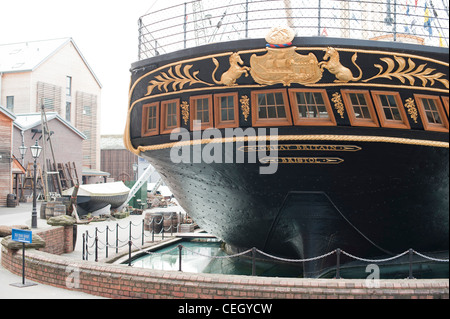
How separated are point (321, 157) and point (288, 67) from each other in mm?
1553

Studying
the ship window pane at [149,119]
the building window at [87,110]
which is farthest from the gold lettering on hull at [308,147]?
the building window at [87,110]

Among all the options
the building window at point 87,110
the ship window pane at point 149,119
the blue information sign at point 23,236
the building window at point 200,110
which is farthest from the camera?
the building window at point 87,110

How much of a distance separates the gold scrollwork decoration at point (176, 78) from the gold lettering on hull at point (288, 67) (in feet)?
3.40

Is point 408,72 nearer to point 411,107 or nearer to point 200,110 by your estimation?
point 411,107

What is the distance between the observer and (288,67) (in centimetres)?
692

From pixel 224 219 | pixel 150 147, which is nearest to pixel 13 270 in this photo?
pixel 150 147

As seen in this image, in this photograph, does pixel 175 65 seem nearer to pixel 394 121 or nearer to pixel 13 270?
pixel 394 121

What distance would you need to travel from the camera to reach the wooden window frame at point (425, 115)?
700 centimetres

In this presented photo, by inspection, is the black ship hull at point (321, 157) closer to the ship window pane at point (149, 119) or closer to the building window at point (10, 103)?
the ship window pane at point (149, 119)

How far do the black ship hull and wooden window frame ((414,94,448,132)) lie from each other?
22 millimetres

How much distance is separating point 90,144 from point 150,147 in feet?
124

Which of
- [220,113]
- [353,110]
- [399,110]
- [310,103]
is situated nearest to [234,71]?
[220,113]

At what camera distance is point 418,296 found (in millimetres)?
5309

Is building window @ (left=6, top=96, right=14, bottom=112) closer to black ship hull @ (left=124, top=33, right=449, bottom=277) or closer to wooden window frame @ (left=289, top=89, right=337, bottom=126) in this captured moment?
black ship hull @ (left=124, top=33, right=449, bottom=277)
